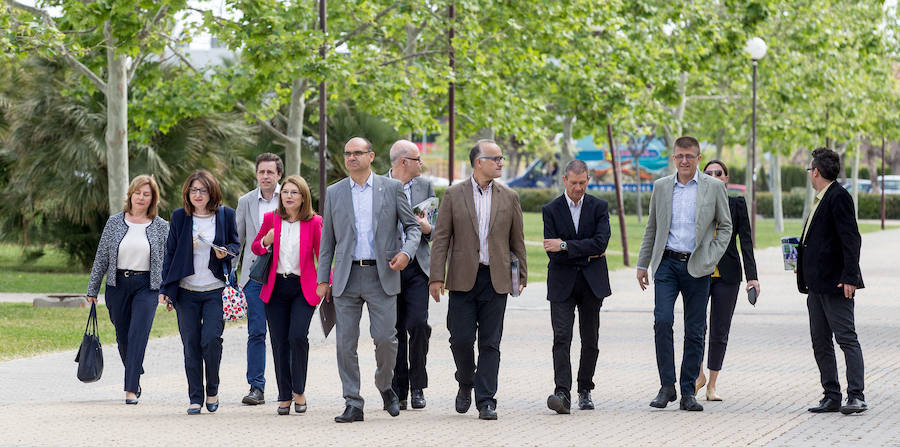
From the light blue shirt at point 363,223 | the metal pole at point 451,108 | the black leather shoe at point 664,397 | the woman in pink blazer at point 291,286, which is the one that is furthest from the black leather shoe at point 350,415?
the metal pole at point 451,108

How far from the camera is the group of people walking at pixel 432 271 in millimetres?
8547

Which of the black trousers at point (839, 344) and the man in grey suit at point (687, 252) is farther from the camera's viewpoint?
the man in grey suit at point (687, 252)

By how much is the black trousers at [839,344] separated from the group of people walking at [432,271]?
1 cm

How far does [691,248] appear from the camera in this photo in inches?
357

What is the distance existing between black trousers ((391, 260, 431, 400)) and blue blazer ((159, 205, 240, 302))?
46.8 inches

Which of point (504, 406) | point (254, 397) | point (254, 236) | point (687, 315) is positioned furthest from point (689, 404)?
point (254, 236)

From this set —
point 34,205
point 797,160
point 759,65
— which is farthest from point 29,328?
point 797,160

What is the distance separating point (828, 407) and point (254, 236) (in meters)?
4.03

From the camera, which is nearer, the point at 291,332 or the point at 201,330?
the point at 291,332

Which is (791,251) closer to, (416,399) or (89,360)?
(416,399)

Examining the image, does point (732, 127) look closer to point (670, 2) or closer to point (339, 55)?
point (670, 2)

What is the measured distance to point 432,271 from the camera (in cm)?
854

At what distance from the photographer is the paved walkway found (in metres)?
7.79

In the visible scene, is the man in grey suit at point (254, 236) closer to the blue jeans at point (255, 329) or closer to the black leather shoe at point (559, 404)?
the blue jeans at point (255, 329)
